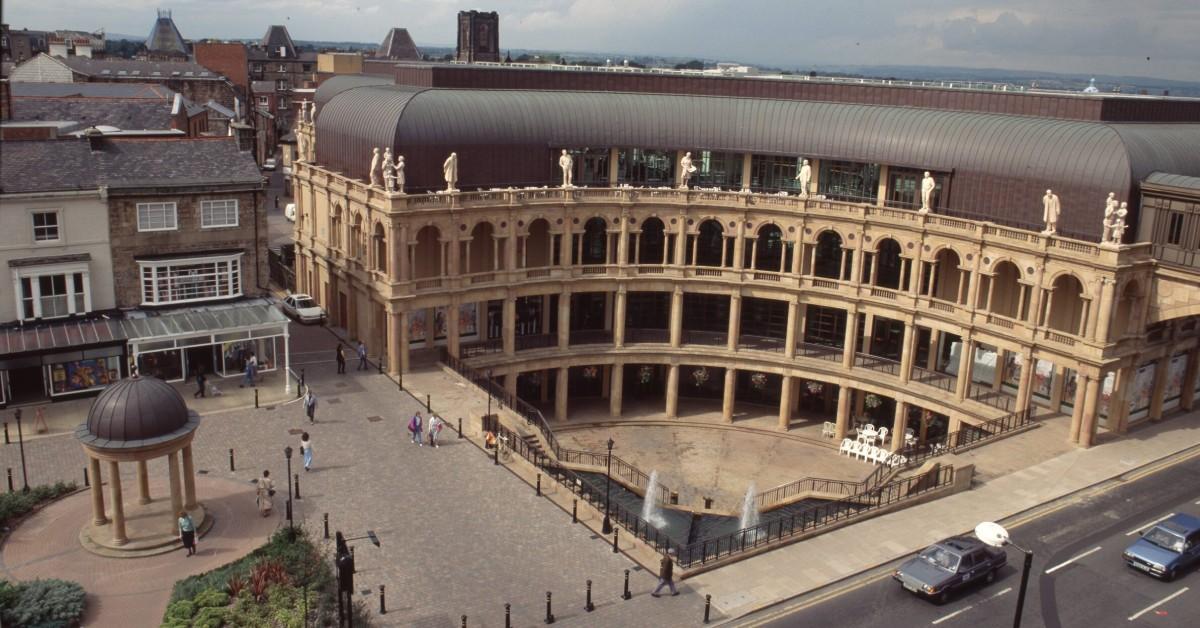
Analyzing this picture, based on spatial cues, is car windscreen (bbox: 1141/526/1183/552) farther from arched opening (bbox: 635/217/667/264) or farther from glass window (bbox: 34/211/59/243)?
glass window (bbox: 34/211/59/243)

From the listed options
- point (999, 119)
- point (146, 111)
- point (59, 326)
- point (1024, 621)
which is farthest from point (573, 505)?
point (146, 111)

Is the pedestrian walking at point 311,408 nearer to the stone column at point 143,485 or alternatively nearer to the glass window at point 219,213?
the glass window at point 219,213

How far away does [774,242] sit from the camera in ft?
216

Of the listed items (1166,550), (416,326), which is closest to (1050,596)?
(1166,550)

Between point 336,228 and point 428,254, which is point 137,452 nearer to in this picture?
point 428,254

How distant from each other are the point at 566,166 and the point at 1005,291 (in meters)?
26.8

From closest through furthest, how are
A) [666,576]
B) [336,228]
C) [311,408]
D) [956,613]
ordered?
[666,576] → [956,613] → [311,408] → [336,228]

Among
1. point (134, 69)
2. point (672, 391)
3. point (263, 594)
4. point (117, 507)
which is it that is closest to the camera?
point (263, 594)

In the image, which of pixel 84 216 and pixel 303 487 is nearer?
pixel 303 487

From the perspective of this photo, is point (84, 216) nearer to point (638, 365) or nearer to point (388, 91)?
point (388, 91)

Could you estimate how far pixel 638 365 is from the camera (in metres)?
69.2

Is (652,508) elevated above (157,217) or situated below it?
below

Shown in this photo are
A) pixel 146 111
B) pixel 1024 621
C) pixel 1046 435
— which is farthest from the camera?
pixel 146 111

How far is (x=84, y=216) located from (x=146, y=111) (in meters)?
33.4
